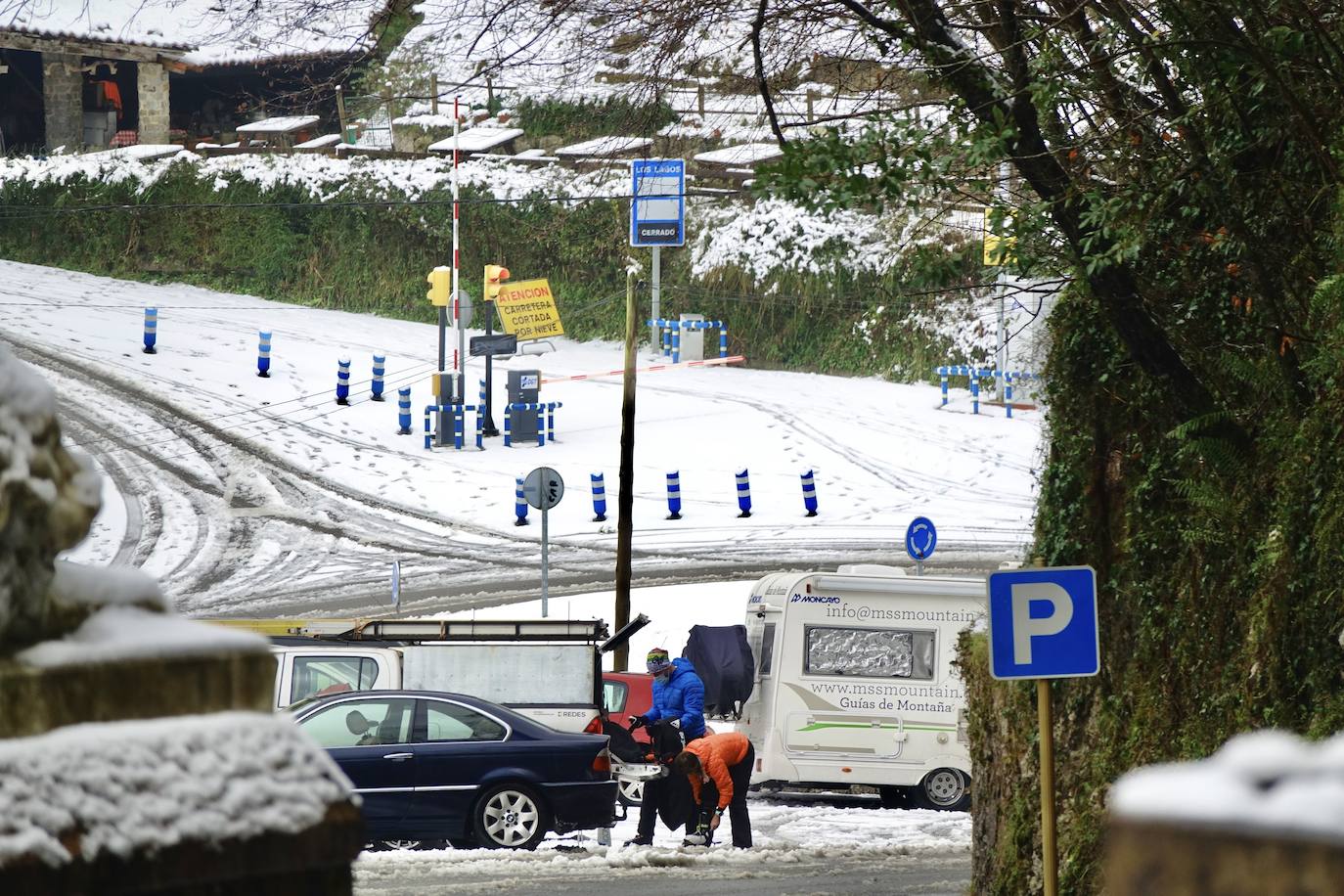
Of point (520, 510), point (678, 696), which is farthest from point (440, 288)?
point (678, 696)

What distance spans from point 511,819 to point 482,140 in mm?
38409

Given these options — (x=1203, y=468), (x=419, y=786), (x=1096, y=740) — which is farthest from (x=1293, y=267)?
(x=419, y=786)

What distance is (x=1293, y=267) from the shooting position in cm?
880

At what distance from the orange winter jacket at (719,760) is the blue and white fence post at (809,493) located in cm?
1687

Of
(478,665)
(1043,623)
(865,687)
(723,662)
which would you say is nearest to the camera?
(1043,623)

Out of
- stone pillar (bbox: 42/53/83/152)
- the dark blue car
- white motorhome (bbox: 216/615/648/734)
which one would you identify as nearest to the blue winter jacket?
white motorhome (bbox: 216/615/648/734)

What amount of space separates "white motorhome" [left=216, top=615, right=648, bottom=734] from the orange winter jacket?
1675mm

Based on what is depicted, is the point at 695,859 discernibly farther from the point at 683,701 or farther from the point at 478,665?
the point at 478,665

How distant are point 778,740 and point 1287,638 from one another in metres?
9.57

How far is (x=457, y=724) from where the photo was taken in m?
13.9

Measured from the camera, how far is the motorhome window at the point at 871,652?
56.2 ft

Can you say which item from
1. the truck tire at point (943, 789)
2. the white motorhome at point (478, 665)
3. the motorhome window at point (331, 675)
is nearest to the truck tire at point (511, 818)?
the white motorhome at point (478, 665)

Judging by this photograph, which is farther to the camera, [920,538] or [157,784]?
[920,538]

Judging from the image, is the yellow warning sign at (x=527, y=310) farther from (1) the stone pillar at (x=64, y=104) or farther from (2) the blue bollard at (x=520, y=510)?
(1) the stone pillar at (x=64, y=104)
